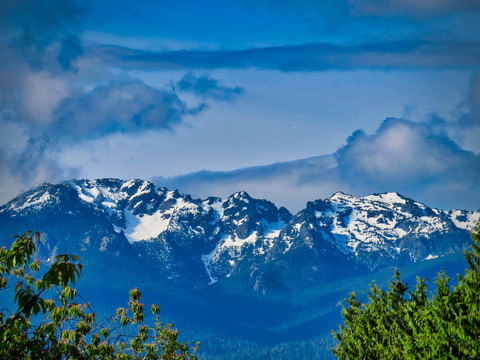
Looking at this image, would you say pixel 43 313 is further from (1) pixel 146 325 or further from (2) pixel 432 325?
(2) pixel 432 325

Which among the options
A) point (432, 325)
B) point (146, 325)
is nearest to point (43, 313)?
point (146, 325)

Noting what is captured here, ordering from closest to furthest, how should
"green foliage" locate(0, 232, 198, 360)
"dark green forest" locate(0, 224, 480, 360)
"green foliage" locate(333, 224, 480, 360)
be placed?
1. "green foliage" locate(0, 232, 198, 360)
2. "dark green forest" locate(0, 224, 480, 360)
3. "green foliage" locate(333, 224, 480, 360)

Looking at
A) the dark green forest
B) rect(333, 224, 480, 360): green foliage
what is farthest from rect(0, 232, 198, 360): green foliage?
rect(333, 224, 480, 360): green foliage

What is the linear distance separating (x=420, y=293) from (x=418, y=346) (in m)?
14.9

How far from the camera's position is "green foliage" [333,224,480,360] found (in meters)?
37.5

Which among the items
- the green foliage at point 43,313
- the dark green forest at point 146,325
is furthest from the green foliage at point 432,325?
the green foliage at point 43,313

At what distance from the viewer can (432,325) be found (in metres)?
41.7

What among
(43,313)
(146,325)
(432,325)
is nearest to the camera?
(43,313)

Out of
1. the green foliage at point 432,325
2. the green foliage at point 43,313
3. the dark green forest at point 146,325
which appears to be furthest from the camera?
the green foliage at point 432,325

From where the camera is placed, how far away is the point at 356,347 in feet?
193

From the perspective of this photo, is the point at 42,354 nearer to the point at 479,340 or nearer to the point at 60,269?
the point at 60,269

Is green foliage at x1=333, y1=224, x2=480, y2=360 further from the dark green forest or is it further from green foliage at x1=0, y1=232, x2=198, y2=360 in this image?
green foliage at x1=0, y1=232, x2=198, y2=360

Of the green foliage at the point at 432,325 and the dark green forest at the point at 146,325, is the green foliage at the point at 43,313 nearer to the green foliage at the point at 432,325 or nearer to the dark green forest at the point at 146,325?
the dark green forest at the point at 146,325

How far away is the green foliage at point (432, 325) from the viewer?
3750 cm
